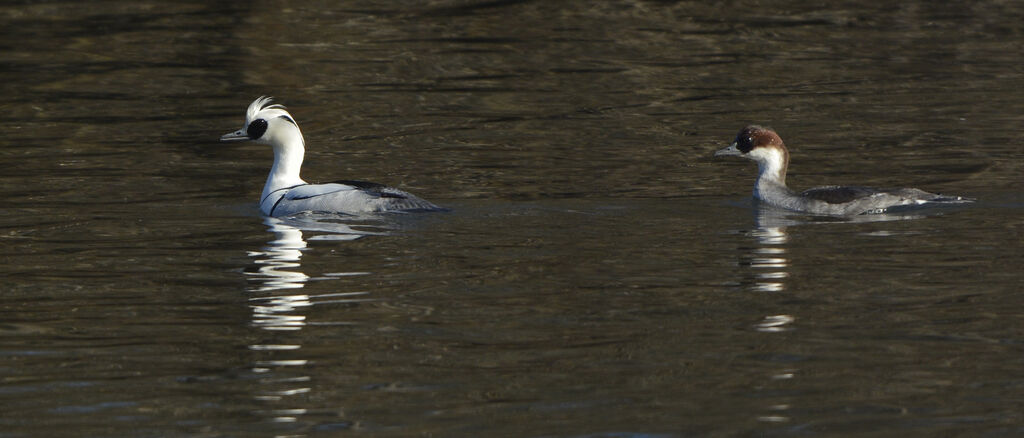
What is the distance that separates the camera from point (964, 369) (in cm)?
821

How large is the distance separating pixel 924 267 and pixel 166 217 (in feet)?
22.5

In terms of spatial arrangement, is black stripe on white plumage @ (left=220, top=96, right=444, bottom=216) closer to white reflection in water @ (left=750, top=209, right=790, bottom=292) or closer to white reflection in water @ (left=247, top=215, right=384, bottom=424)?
white reflection in water @ (left=247, top=215, right=384, bottom=424)

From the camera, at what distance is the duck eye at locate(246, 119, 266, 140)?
15617mm

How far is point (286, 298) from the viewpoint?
10648 mm

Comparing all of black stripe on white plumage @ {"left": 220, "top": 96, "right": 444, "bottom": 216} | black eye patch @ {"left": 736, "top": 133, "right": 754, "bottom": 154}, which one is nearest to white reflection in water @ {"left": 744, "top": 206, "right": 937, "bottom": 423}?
black eye patch @ {"left": 736, "top": 133, "right": 754, "bottom": 154}

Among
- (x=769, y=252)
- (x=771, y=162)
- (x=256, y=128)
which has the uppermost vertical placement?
(x=256, y=128)

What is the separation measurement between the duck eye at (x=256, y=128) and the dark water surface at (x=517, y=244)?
716mm

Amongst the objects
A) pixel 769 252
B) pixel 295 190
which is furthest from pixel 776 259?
pixel 295 190

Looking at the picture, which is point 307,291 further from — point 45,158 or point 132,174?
point 45,158

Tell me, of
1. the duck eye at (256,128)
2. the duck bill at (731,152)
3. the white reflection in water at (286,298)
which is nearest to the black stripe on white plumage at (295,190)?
the duck eye at (256,128)

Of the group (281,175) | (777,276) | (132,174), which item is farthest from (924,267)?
(132,174)

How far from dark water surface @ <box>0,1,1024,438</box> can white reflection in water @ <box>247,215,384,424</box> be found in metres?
0.04

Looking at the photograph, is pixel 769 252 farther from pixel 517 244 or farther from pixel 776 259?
pixel 517 244

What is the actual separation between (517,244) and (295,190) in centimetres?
307
